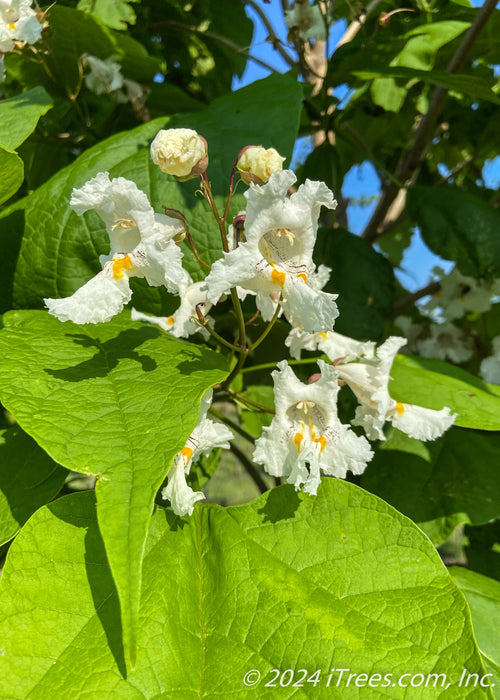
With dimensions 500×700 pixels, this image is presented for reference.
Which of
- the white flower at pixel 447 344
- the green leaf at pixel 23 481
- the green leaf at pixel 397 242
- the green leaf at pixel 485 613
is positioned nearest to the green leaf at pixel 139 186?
the green leaf at pixel 23 481

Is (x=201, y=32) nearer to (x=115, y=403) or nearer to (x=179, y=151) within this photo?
(x=179, y=151)

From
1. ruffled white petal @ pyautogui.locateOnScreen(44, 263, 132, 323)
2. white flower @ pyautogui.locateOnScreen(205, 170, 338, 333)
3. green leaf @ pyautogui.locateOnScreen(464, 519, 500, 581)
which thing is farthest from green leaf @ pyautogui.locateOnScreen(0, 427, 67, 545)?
green leaf @ pyautogui.locateOnScreen(464, 519, 500, 581)

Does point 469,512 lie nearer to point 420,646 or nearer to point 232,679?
point 420,646

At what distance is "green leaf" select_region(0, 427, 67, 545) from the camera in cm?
66

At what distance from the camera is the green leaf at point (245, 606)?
1.69ft

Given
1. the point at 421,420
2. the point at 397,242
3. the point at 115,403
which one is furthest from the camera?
the point at 397,242

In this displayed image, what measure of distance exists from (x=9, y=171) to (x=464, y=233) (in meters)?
0.77

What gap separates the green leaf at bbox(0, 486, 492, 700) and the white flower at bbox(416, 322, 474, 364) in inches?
30.4

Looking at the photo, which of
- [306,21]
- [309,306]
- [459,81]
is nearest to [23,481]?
[309,306]

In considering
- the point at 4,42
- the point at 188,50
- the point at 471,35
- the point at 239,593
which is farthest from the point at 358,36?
the point at 239,593

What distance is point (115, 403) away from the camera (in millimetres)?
580

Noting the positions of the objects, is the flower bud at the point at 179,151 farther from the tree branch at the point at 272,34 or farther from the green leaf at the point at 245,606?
the tree branch at the point at 272,34

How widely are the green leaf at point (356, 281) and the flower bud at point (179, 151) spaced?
49 centimetres

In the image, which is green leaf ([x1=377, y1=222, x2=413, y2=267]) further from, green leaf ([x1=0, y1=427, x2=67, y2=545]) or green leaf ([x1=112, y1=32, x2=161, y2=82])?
green leaf ([x1=0, y1=427, x2=67, y2=545])
